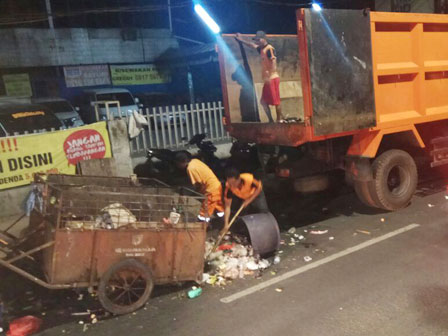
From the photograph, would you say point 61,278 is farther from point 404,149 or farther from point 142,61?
point 142,61

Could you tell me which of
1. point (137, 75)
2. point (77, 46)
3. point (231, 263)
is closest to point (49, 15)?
point (77, 46)

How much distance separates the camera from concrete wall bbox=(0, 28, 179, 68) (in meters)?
17.5

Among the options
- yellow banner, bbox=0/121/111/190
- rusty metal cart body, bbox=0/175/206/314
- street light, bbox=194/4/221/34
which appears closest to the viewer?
rusty metal cart body, bbox=0/175/206/314

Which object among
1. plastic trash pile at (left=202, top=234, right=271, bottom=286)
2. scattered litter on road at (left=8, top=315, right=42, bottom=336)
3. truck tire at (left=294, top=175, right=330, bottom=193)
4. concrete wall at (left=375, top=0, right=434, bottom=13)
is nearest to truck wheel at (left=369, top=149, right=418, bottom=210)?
truck tire at (left=294, top=175, right=330, bottom=193)

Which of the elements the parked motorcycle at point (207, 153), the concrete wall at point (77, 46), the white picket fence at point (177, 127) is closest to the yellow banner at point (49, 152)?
the white picket fence at point (177, 127)

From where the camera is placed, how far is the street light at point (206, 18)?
20484mm

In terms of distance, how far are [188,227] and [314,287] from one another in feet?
4.28

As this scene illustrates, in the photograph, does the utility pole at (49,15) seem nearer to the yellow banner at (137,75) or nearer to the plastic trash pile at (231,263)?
the yellow banner at (137,75)

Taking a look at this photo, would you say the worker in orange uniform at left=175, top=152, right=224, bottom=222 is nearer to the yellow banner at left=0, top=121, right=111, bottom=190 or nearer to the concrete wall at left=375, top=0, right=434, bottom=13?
the yellow banner at left=0, top=121, right=111, bottom=190

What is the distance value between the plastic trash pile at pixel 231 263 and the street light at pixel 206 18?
58.1 feet

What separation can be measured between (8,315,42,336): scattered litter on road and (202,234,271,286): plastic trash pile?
1.52 meters

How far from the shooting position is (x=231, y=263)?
4.26 meters

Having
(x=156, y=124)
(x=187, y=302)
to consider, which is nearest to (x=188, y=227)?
(x=187, y=302)

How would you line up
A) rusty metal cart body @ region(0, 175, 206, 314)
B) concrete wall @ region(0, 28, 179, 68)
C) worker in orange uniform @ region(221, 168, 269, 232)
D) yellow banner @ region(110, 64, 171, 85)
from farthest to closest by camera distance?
yellow banner @ region(110, 64, 171, 85) < concrete wall @ region(0, 28, 179, 68) < worker in orange uniform @ region(221, 168, 269, 232) < rusty metal cart body @ region(0, 175, 206, 314)
